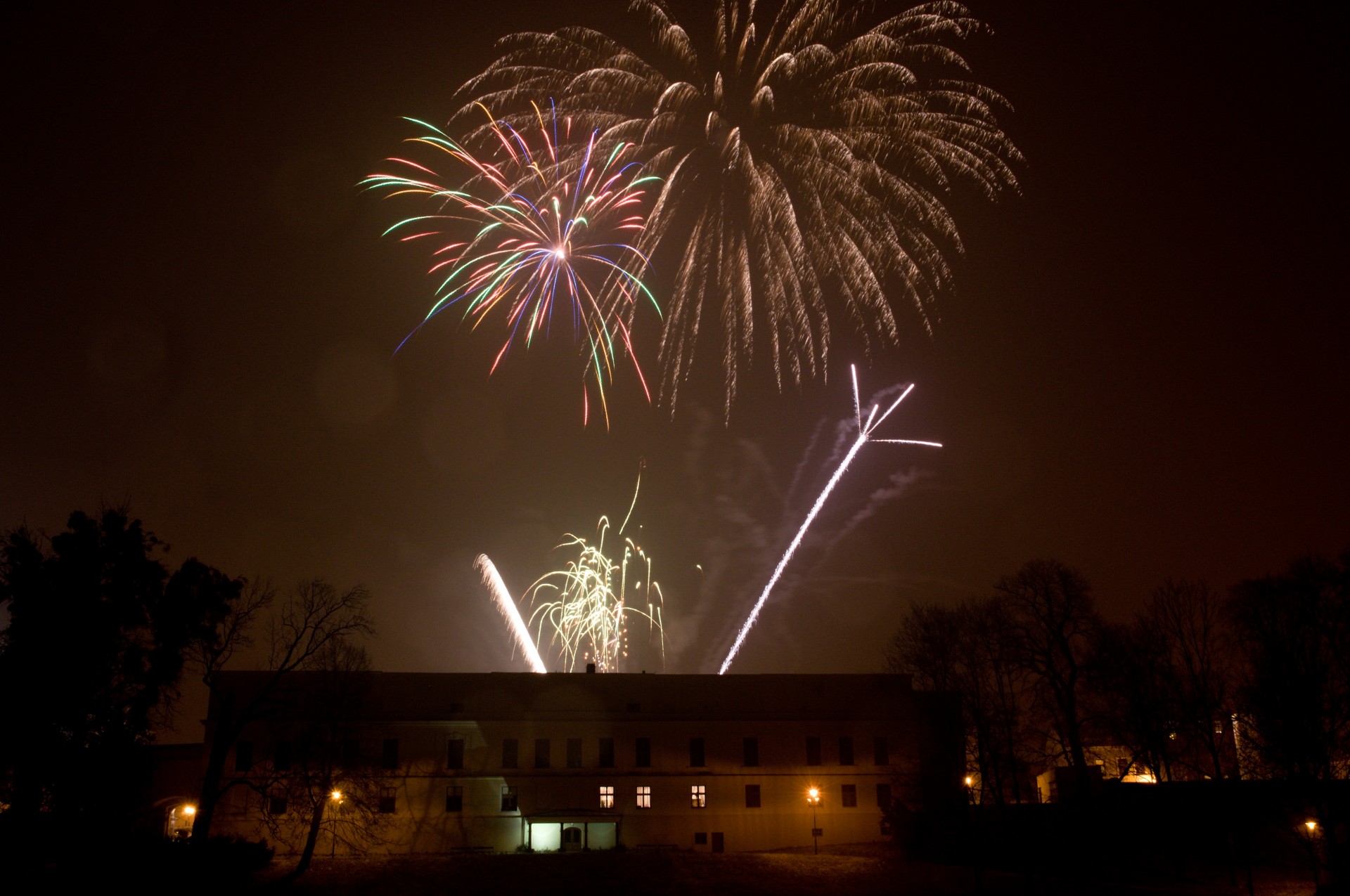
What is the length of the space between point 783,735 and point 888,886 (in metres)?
13.4

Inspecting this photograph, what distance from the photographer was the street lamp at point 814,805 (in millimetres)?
44406

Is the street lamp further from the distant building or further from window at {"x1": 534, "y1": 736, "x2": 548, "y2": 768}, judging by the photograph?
window at {"x1": 534, "y1": 736, "x2": 548, "y2": 768}

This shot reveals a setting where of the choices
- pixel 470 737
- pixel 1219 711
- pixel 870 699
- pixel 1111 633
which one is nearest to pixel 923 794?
pixel 870 699

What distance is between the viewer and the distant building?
44.2 meters

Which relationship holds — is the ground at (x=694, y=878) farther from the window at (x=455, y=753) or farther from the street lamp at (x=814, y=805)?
the window at (x=455, y=753)

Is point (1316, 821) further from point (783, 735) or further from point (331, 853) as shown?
point (331, 853)

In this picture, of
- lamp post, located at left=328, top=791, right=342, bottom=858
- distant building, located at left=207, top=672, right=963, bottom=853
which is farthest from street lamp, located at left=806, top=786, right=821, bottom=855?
lamp post, located at left=328, top=791, right=342, bottom=858

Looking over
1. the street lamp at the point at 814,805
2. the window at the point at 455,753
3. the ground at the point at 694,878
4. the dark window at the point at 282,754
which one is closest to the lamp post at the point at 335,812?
the ground at the point at 694,878

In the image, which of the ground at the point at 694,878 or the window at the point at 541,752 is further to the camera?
the window at the point at 541,752

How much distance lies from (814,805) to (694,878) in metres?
12.4

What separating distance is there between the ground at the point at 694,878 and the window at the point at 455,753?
6.41 metres

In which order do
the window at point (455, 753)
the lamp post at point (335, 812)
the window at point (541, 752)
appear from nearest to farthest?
the lamp post at point (335, 812) → the window at point (455, 753) → the window at point (541, 752)

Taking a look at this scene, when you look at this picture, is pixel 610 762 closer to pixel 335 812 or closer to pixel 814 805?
pixel 814 805

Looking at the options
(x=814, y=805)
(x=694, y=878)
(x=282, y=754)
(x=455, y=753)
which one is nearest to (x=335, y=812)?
(x=282, y=754)
